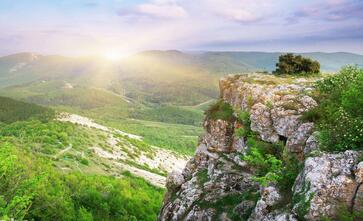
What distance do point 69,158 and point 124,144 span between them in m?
57.0

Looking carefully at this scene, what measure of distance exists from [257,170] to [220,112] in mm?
10308

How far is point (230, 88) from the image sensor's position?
38.0 metres

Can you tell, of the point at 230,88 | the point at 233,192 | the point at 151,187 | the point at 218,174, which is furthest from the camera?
the point at 151,187

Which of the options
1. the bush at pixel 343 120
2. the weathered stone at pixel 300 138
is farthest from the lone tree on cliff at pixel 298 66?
the weathered stone at pixel 300 138

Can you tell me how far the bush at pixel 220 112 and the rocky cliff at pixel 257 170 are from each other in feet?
0.65

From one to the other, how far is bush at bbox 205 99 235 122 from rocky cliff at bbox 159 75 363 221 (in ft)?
0.65

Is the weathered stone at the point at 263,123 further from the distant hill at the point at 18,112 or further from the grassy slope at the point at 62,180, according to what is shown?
the distant hill at the point at 18,112

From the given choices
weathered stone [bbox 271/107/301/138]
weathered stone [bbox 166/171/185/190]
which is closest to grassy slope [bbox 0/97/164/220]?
weathered stone [bbox 166/171/185/190]

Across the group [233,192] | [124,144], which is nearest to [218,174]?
[233,192]

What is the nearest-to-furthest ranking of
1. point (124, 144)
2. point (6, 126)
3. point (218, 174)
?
point (218, 174) < point (6, 126) < point (124, 144)

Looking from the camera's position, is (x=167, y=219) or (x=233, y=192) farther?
(x=167, y=219)

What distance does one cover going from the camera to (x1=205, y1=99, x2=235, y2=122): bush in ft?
114

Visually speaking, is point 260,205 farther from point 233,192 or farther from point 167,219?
point 167,219

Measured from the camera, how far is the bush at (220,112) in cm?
3475
